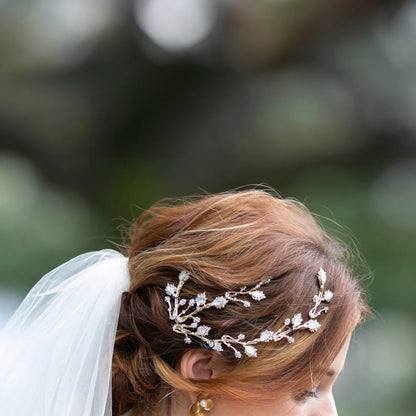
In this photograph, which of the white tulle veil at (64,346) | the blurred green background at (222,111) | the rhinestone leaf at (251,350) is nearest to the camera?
the rhinestone leaf at (251,350)

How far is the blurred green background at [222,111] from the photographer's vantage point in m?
4.79

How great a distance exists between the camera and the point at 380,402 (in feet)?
14.8

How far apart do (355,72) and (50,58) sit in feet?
7.10

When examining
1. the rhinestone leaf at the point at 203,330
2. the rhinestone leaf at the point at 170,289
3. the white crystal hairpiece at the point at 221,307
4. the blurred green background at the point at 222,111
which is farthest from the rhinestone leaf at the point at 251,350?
the blurred green background at the point at 222,111

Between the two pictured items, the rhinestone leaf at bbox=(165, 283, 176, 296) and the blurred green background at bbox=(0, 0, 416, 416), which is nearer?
the rhinestone leaf at bbox=(165, 283, 176, 296)

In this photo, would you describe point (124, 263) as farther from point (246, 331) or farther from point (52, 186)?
point (52, 186)

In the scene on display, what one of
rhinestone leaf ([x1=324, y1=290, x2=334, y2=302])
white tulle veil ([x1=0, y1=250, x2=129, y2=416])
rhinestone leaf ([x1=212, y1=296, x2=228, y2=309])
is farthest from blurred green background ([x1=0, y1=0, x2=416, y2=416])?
rhinestone leaf ([x1=212, y1=296, x2=228, y2=309])

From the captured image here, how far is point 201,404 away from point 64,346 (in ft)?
1.30

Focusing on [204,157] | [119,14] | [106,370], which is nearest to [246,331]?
[106,370]

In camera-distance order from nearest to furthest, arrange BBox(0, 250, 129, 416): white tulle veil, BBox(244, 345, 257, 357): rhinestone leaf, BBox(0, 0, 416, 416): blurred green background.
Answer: BBox(244, 345, 257, 357): rhinestone leaf, BBox(0, 250, 129, 416): white tulle veil, BBox(0, 0, 416, 416): blurred green background

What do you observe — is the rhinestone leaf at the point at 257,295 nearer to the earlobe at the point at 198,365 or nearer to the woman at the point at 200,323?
the woman at the point at 200,323

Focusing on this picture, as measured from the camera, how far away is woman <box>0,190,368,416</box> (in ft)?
5.89

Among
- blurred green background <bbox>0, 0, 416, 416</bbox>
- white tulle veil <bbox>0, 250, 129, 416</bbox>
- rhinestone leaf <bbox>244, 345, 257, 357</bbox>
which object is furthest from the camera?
blurred green background <bbox>0, 0, 416, 416</bbox>

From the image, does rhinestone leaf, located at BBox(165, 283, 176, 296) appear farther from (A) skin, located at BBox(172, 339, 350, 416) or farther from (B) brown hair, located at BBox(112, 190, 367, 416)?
(A) skin, located at BBox(172, 339, 350, 416)
